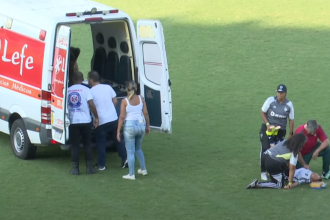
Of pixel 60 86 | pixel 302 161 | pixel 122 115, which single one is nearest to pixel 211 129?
pixel 302 161

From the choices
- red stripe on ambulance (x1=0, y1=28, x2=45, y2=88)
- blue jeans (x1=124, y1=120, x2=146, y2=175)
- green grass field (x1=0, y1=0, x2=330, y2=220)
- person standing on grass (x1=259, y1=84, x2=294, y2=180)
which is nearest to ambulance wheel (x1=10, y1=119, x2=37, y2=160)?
green grass field (x1=0, y1=0, x2=330, y2=220)

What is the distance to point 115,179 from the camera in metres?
10.1

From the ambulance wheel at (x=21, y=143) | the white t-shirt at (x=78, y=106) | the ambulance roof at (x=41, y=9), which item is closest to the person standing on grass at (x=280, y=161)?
the white t-shirt at (x=78, y=106)

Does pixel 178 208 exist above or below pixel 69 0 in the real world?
below

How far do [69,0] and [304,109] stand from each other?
190 inches

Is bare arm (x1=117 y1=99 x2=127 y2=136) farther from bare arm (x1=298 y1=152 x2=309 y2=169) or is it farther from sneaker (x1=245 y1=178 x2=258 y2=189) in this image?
bare arm (x1=298 y1=152 x2=309 y2=169)

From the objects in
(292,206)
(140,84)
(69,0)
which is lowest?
(292,206)

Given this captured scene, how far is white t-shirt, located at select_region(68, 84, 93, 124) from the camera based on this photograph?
32.7ft

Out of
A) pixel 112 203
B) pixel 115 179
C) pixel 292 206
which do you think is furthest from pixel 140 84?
pixel 292 206

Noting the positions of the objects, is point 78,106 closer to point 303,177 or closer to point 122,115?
point 122,115

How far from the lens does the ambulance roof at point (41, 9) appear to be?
10.1 m

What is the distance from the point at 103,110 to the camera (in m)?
10.2

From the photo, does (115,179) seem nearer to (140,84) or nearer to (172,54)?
(140,84)

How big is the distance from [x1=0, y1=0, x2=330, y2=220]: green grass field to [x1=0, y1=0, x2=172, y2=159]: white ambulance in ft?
2.08
